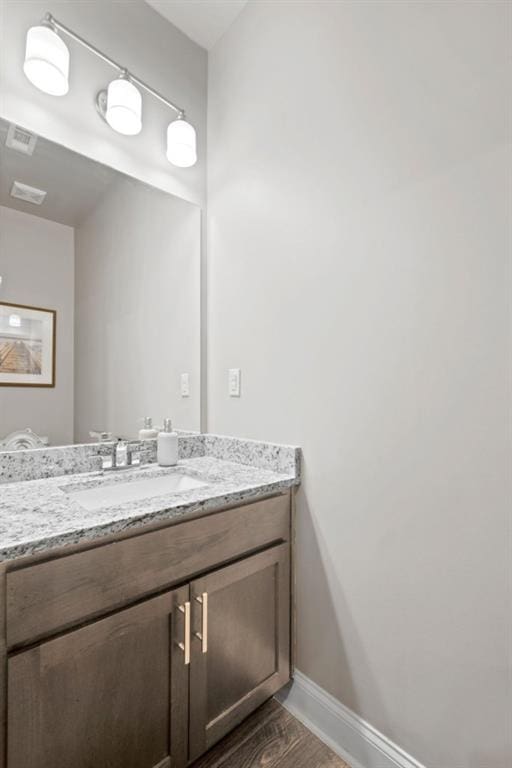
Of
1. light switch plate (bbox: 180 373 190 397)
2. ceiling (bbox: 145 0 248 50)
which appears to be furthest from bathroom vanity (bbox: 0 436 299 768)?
ceiling (bbox: 145 0 248 50)

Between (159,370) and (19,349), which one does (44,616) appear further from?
(159,370)

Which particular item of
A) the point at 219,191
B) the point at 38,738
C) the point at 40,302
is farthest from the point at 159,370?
the point at 38,738

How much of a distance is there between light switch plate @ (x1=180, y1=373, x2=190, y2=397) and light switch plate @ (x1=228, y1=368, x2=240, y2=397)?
8.3 inches

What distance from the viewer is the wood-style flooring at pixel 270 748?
1.14 metres

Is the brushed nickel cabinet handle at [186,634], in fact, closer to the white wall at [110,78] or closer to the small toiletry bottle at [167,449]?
the small toiletry bottle at [167,449]

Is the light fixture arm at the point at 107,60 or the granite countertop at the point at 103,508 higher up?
the light fixture arm at the point at 107,60

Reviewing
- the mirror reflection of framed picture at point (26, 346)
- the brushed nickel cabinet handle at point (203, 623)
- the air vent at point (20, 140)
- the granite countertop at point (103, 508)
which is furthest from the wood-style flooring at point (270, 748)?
the air vent at point (20, 140)

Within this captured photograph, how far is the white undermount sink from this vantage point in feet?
3.97

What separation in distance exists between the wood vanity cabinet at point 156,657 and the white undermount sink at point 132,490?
0.87 feet

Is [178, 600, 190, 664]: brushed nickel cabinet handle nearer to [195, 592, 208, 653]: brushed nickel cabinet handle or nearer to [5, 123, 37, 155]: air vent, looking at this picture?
[195, 592, 208, 653]: brushed nickel cabinet handle

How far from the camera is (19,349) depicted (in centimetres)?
124

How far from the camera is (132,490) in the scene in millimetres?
1324

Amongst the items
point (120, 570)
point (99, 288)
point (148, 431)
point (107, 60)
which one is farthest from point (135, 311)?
point (120, 570)

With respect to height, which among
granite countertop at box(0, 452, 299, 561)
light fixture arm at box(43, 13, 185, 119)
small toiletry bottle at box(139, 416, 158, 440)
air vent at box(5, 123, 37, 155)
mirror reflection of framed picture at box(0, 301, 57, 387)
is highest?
light fixture arm at box(43, 13, 185, 119)
